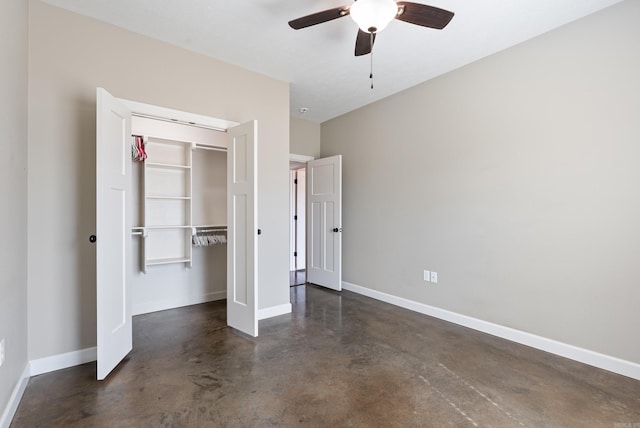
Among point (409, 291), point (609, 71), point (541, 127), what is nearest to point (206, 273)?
point (409, 291)

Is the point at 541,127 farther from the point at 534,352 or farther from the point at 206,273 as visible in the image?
the point at 206,273

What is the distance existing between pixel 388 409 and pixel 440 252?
2056mm

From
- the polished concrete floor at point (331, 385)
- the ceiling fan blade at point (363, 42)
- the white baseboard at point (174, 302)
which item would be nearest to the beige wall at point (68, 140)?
the polished concrete floor at point (331, 385)

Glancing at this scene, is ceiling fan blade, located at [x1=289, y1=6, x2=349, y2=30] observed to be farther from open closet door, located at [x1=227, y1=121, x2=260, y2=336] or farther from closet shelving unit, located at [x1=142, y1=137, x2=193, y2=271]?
closet shelving unit, located at [x1=142, y1=137, x2=193, y2=271]

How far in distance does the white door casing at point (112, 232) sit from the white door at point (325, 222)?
111 inches

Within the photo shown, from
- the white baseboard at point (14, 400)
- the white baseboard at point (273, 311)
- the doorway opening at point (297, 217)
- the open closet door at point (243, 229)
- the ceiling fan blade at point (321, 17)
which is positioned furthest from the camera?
the doorway opening at point (297, 217)

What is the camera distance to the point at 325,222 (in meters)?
4.81

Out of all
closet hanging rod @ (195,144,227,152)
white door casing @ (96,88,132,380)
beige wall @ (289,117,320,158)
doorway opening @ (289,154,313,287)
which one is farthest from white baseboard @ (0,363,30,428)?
doorway opening @ (289,154,313,287)

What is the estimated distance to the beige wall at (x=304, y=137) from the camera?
4.90 meters

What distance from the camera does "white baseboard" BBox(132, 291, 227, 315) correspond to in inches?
139

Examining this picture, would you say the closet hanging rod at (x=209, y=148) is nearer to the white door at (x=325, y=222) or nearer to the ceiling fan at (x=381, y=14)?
the white door at (x=325, y=222)

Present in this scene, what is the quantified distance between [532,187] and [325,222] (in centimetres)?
283

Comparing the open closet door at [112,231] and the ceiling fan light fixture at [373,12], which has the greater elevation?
the ceiling fan light fixture at [373,12]

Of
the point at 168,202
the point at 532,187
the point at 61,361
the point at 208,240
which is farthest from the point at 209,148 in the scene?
the point at 532,187
